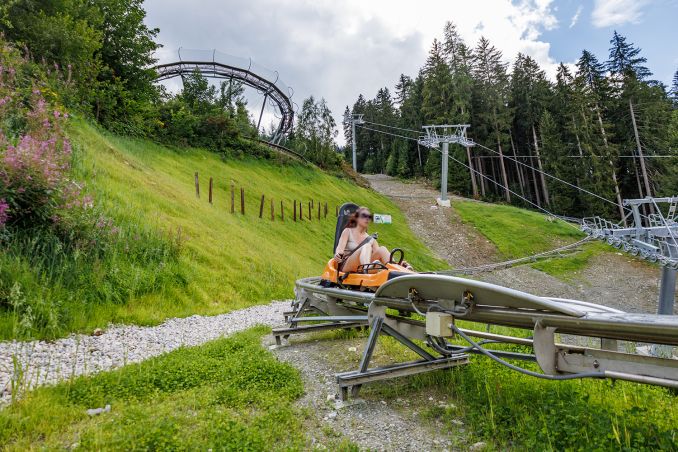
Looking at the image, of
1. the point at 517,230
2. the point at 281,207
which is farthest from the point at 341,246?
the point at 517,230

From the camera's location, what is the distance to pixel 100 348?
5.28 m

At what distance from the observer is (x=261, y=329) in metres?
6.83

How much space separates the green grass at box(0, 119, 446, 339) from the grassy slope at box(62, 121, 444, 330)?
36 millimetres

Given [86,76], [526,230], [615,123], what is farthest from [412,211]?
[86,76]

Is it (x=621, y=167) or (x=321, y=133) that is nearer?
(x=621, y=167)

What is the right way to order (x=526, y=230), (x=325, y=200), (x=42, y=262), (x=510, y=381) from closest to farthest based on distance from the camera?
(x=510, y=381)
(x=42, y=262)
(x=325, y=200)
(x=526, y=230)

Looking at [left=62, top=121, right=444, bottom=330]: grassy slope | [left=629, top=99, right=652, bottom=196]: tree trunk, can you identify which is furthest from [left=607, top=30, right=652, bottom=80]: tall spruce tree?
[left=62, top=121, right=444, bottom=330]: grassy slope

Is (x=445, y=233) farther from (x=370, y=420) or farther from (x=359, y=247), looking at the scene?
(x=370, y=420)

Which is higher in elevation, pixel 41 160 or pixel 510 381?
pixel 41 160

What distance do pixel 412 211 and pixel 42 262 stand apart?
3576 centimetres

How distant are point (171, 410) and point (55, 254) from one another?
4681mm

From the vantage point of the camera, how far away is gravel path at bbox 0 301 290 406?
13.1ft

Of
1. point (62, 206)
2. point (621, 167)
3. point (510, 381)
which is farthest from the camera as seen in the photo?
point (621, 167)

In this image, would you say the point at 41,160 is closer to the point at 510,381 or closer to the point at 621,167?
the point at 510,381
